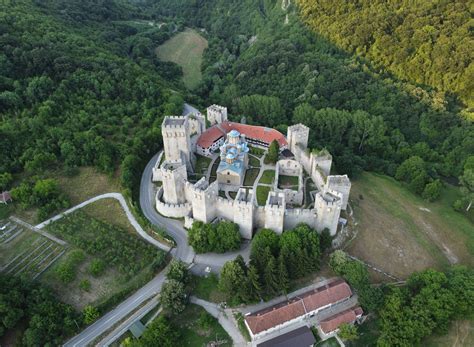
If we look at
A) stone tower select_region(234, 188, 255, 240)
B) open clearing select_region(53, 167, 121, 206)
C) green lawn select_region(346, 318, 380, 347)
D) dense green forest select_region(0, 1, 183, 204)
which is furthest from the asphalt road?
green lawn select_region(346, 318, 380, 347)

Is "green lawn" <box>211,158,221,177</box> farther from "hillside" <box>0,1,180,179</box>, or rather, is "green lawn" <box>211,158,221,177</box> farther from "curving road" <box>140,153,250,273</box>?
"hillside" <box>0,1,180,179</box>

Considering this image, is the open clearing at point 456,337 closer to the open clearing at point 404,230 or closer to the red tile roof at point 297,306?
the open clearing at point 404,230

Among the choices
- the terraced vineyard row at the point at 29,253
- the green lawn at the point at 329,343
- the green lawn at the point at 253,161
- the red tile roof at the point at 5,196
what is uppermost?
the green lawn at the point at 253,161

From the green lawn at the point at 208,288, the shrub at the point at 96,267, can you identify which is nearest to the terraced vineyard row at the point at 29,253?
the shrub at the point at 96,267

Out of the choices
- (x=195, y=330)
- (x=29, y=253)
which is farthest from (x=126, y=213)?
(x=195, y=330)

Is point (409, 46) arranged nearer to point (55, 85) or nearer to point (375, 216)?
point (375, 216)

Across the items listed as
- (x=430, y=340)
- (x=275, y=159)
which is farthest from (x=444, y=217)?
(x=275, y=159)
